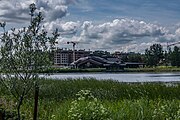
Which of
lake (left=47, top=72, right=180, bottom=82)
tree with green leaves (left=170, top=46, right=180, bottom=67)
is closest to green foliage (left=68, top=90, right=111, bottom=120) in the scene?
lake (left=47, top=72, right=180, bottom=82)

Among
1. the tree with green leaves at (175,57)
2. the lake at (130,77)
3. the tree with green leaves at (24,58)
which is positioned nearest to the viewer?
the tree with green leaves at (24,58)

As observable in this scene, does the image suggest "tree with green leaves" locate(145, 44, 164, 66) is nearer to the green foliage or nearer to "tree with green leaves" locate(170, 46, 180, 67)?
"tree with green leaves" locate(170, 46, 180, 67)

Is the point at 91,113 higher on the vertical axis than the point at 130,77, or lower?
higher

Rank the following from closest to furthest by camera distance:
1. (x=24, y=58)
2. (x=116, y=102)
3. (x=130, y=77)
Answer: (x=24, y=58) < (x=116, y=102) < (x=130, y=77)

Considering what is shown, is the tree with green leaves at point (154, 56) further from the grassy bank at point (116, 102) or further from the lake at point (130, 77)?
the grassy bank at point (116, 102)

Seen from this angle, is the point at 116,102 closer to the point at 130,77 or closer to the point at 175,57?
the point at 130,77

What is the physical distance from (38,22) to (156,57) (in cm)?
14135

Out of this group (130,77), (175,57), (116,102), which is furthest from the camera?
(175,57)

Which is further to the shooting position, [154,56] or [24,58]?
[154,56]

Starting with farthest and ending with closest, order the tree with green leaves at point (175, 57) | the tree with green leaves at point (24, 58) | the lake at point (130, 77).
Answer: the tree with green leaves at point (175, 57), the lake at point (130, 77), the tree with green leaves at point (24, 58)

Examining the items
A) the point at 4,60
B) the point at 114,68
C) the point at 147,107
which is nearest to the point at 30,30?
the point at 4,60

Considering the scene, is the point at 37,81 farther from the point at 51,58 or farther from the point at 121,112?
the point at 121,112

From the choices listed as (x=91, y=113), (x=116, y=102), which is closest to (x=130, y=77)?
(x=116, y=102)

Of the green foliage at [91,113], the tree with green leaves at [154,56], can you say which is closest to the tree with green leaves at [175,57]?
the tree with green leaves at [154,56]
